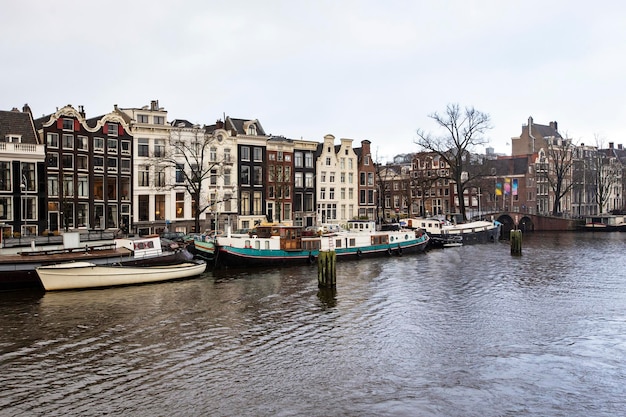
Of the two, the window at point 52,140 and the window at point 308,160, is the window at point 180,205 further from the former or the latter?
the window at point 308,160

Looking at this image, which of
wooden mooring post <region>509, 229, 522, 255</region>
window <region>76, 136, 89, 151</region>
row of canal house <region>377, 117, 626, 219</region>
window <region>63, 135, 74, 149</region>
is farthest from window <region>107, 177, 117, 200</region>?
row of canal house <region>377, 117, 626, 219</region>

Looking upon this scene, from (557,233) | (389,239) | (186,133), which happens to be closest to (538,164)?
(557,233)

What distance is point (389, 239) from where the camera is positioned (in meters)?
58.4

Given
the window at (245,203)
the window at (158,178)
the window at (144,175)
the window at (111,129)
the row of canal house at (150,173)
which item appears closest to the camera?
the row of canal house at (150,173)

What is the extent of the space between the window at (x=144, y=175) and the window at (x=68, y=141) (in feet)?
25.2

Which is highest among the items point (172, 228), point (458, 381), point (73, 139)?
point (73, 139)

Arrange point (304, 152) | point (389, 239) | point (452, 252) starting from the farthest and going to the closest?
point (304, 152) < point (452, 252) < point (389, 239)

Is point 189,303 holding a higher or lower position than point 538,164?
lower

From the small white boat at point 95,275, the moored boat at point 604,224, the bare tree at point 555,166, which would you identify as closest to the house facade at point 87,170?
the small white boat at point 95,275

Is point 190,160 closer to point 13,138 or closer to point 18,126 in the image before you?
point 18,126

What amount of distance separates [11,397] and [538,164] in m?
110

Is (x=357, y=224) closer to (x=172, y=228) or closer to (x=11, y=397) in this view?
(x=172, y=228)

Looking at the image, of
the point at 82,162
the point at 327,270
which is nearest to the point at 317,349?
the point at 327,270

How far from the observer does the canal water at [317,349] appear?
60.6 ft
